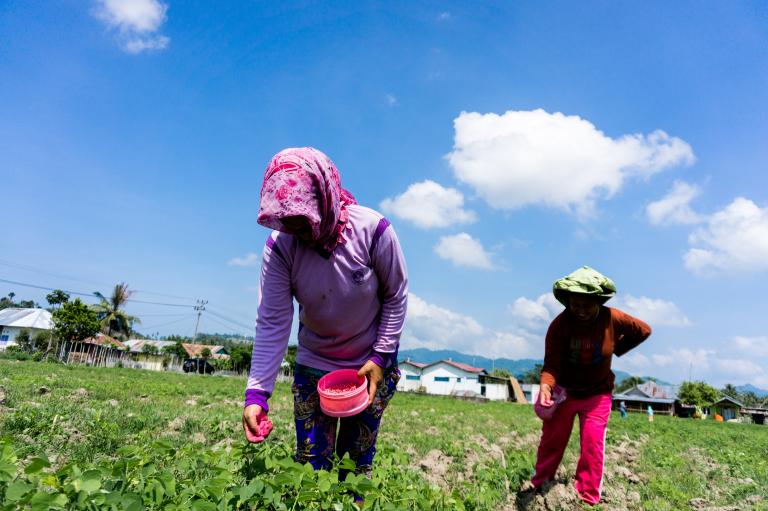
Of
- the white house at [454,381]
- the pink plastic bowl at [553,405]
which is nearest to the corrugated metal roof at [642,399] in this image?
the white house at [454,381]

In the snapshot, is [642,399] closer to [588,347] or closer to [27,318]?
[588,347]

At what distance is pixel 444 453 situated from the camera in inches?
202

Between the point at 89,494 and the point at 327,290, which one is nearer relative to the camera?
the point at 89,494

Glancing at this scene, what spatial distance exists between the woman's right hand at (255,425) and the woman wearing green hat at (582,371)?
2.30 meters

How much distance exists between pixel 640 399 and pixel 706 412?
1248cm

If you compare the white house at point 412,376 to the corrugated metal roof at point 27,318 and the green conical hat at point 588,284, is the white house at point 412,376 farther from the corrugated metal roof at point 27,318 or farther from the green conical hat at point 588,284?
the green conical hat at point 588,284

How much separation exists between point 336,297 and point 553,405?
2.22m

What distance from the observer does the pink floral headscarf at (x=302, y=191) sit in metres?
1.87

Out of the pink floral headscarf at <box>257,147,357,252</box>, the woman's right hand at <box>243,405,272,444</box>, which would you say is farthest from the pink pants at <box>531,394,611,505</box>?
the pink floral headscarf at <box>257,147,357,252</box>

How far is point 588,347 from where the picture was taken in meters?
3.52

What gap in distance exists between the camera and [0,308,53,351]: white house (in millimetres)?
49069

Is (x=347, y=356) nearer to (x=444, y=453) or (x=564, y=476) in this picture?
(x=564, y=476)

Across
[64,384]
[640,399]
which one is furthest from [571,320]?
[640,399]

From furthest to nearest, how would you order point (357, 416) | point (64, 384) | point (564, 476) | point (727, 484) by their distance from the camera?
point (64, 384)
point (727, 484)
point (564, 476)
point (357, 416)
